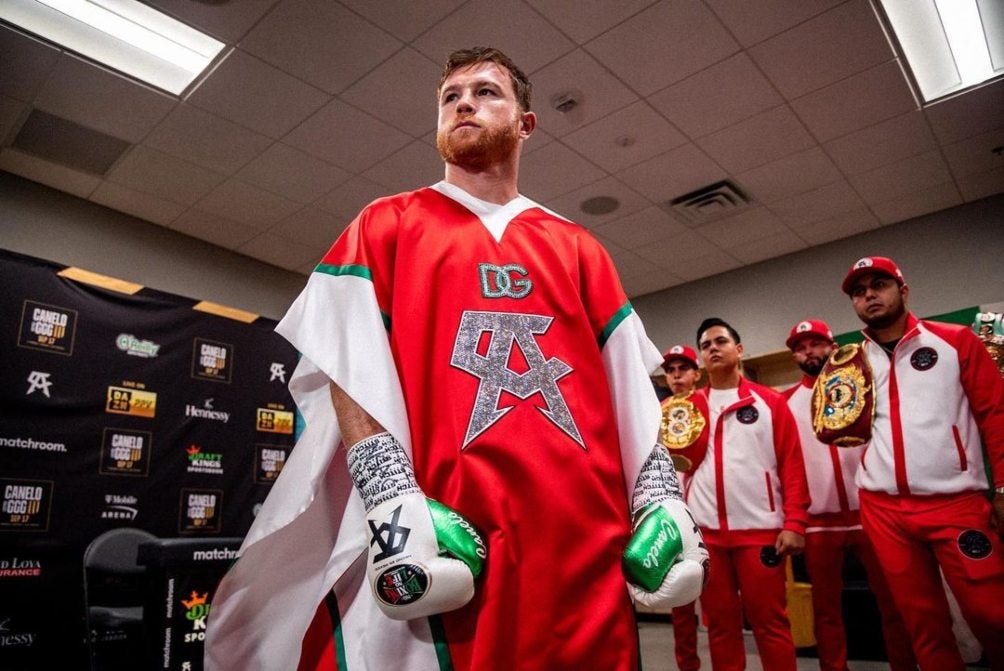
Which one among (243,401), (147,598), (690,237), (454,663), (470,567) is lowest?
(147,598)

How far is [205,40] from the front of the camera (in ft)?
11.3

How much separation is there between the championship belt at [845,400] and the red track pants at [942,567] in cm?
30

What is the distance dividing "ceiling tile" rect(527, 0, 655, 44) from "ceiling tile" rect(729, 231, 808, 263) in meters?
3.35

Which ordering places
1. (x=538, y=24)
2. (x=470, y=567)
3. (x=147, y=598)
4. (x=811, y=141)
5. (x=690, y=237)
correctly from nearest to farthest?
1. (x=470, y=567)
2. (x=147, y=598)
3. (x=538, y=24)
4. (x=811, y=141)
5. (x=690, y=237)

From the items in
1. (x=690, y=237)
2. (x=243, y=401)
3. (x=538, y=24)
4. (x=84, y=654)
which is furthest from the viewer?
(x=690, y=237)

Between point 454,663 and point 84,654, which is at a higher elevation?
point 454,663

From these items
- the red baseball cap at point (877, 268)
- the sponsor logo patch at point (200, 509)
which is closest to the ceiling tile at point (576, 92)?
the red baseball cap at point (877, 268)

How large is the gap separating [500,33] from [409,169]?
5.00 ft

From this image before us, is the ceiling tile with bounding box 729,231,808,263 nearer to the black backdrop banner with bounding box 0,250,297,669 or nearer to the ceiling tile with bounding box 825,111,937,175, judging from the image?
the ceiling tile with bounding box 825,111,937,175

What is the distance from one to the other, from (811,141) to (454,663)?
467 cm

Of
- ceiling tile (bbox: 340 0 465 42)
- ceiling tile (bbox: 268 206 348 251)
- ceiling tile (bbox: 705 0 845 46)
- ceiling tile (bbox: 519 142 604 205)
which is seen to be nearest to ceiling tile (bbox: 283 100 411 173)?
ceiling tile (bbox: 340 0 465 42)

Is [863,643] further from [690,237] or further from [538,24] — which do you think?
[538,24]

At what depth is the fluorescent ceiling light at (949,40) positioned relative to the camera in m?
3.44

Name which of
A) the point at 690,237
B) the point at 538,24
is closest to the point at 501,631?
the point at 538,24
